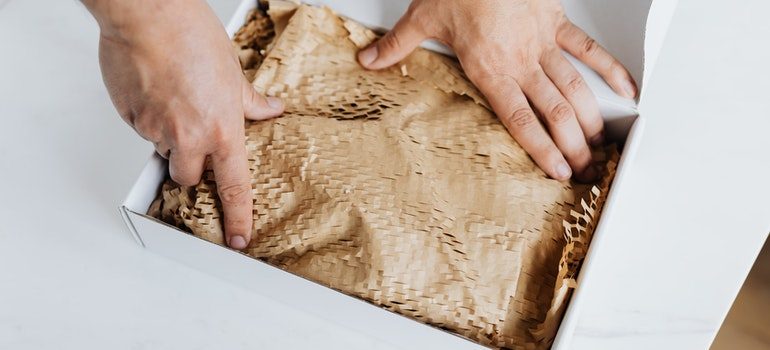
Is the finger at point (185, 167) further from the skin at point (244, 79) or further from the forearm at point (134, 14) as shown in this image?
the forearm at point (134, 14)

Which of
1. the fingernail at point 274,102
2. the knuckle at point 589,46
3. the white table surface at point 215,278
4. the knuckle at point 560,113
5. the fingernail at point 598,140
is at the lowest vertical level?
the white table surface at point 215,278

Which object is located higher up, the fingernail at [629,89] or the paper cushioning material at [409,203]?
the fingernail at [629,89]

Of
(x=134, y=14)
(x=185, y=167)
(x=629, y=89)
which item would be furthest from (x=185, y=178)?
(x=629, y=89)

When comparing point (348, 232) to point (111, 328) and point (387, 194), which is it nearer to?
point (387, 194)

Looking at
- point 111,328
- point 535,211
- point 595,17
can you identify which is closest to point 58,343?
point 111,328

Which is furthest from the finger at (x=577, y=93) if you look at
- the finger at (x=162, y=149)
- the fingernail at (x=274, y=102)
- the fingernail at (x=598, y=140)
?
the finger at (x=162, y=149)

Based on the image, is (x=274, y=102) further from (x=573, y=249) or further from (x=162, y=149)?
(x=573, y=249)

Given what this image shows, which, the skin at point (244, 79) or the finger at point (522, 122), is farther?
the finger at point (522, 122)

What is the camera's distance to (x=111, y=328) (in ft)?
2.34

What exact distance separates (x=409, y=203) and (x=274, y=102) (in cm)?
16

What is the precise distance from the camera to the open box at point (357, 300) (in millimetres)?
656

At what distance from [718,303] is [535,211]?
19 cm

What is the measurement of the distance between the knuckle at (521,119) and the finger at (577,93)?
0.04 meters

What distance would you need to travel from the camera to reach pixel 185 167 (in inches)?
26.7
